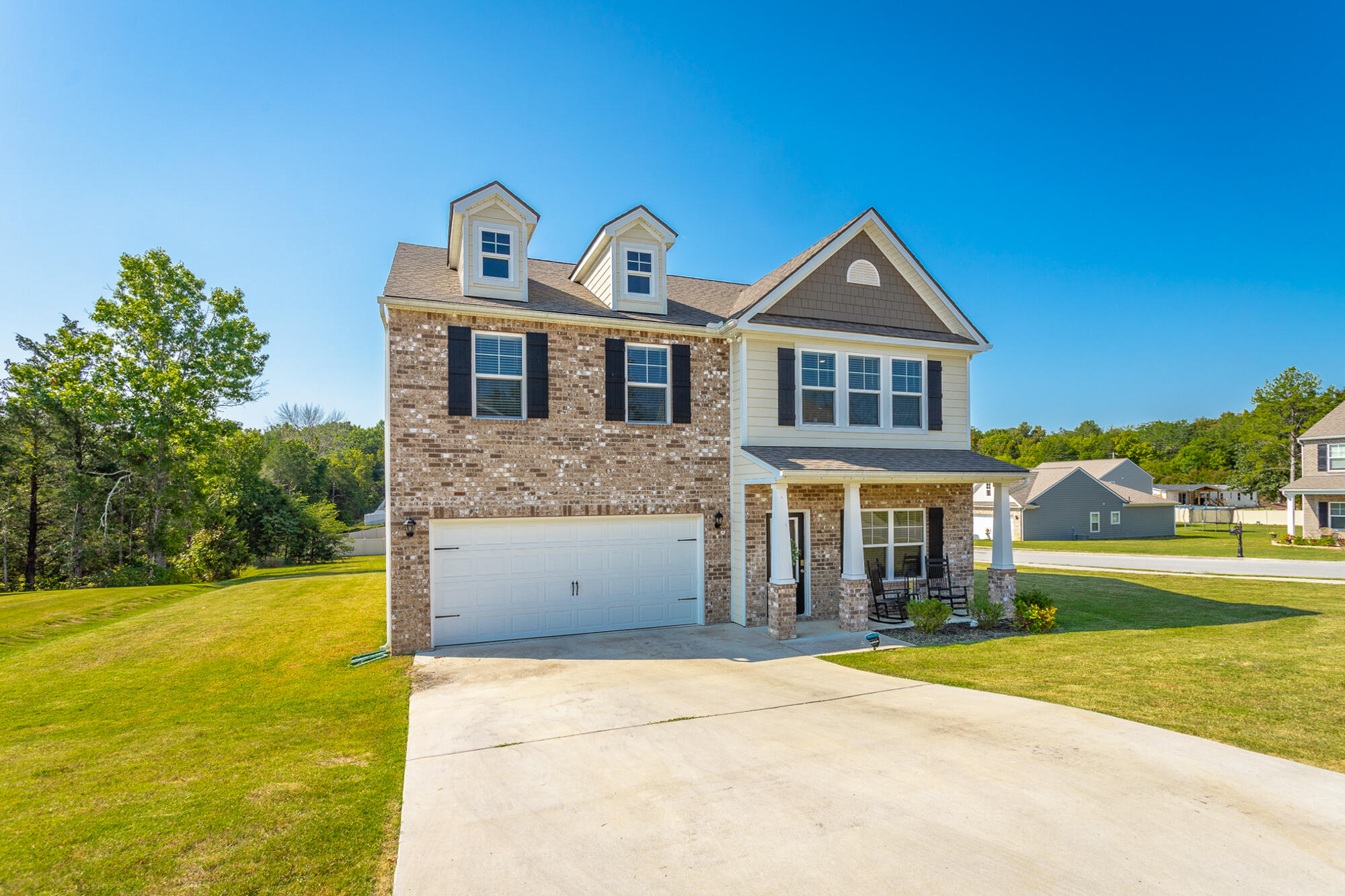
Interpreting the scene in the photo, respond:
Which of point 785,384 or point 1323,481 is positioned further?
point 1323,481

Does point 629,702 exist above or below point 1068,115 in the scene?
below

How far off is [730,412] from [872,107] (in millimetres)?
10151

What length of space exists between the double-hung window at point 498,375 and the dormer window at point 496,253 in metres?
1.46

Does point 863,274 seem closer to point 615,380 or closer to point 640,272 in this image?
point 640,272

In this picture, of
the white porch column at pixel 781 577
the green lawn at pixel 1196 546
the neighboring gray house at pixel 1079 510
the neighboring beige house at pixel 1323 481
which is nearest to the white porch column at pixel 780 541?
the white porch column at pixel 781 577

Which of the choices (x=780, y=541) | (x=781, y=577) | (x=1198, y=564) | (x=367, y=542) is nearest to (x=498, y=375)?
(x=780, y=541)

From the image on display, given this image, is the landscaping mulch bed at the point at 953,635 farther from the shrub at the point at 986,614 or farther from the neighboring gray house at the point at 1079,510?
the neighboring gray house at the point at 1079,510

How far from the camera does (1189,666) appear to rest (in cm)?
910

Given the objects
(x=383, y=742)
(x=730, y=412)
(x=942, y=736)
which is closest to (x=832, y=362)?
(x=730, y=412)

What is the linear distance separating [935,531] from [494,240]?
1160 centimetres

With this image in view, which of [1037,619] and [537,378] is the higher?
[537,378]

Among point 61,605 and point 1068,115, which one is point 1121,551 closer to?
point 1068,115

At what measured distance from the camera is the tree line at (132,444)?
24156 mm

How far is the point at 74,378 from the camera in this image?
2475cm
